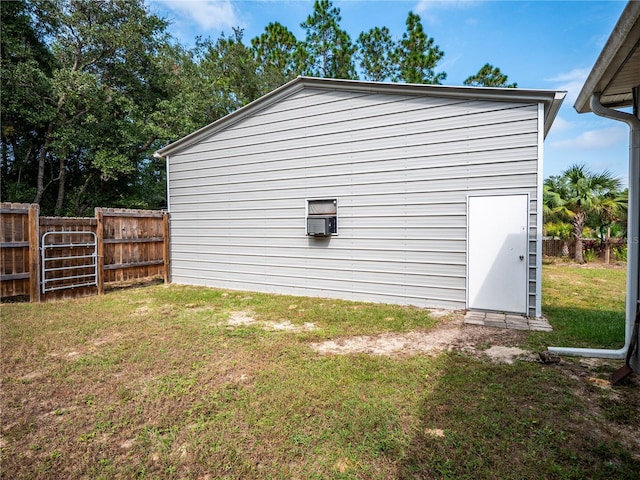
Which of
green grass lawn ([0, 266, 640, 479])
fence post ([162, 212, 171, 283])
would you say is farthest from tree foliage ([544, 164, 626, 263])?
fence post ([162, 212, 171, 283])

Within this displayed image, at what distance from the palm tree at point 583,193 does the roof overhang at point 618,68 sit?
9.10 m

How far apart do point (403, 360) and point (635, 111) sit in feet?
10.7

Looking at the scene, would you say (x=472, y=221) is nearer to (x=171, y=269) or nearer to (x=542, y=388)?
(x=542, y=388)

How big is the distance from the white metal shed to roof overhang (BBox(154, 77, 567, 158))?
0.07ft

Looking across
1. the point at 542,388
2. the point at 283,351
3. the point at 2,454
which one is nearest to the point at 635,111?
the point at 542,388

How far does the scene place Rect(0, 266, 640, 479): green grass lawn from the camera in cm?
183

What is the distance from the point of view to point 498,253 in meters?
4.80

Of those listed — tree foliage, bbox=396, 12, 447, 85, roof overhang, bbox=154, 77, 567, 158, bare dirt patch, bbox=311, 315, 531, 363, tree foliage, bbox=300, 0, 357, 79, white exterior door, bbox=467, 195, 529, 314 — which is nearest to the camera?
bare dirt patch, bbox=311, 315, 531, 363

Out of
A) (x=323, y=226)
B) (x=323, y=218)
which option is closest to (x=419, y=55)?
(x=323, y=218)

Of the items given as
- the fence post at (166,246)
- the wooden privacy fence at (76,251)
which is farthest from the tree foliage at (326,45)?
the wooden privacy fence at (76,251)

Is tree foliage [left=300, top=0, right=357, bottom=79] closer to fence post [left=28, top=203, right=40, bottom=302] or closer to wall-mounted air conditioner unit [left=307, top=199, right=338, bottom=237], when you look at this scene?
wall-mounted air conditioner unit [left=307, top=199, right=338, bottom=237]

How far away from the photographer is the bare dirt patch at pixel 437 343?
11.3 feet

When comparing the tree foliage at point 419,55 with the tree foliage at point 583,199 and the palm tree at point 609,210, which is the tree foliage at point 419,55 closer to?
the tree foliage at point 583,199

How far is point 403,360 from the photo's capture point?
3229mm
